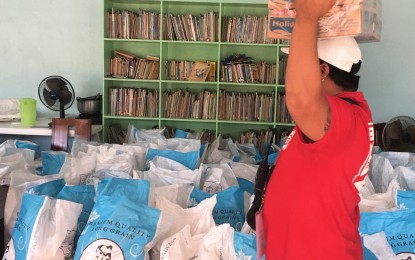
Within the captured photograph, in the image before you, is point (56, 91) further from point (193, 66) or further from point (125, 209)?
point (125, 209)

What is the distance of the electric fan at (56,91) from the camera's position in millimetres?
4297

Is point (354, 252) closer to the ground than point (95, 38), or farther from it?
closer to the ground

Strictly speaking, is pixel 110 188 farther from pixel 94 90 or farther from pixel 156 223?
pixel 94 90

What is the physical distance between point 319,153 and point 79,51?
410 centimetres

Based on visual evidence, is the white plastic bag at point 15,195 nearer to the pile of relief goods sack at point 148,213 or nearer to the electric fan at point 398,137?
the pile of relief goods sack at point 148,213

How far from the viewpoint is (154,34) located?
181 inches

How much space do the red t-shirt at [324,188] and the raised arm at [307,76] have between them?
0.03 meters

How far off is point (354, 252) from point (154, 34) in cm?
369

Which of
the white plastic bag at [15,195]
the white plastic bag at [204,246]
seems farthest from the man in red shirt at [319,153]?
the white plastic bag at [15,195]

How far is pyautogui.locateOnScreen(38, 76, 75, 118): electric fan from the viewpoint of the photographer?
430 cm

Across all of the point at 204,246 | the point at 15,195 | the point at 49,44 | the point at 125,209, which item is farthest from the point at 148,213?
the point at 49,44

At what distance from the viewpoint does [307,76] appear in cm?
101

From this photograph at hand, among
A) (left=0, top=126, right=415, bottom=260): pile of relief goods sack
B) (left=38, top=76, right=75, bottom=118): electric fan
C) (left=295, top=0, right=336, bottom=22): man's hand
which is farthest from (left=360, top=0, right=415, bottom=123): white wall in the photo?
(left=295, top=0, right=336, bottom=22): man's hand

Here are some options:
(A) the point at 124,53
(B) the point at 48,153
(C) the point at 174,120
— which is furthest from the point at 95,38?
(B) the point at 48,153
